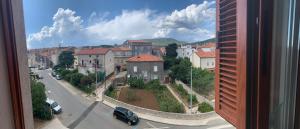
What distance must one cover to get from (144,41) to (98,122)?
0.51 metres

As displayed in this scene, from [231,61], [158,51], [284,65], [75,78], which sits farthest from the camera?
[158,51]

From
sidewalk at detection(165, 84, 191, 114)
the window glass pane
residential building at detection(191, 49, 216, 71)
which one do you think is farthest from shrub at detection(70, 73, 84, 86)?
the window glass pane

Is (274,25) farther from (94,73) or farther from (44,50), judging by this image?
(44,50)

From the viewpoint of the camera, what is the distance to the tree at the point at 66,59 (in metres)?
1.14

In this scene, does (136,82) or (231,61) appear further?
(136,82)

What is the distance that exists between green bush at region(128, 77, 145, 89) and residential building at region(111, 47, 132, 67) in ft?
0.30

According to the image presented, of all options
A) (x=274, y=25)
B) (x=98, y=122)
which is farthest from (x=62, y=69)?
(x=274, y=25)

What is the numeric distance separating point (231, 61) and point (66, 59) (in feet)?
2.64

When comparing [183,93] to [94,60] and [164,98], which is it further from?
[94,60]

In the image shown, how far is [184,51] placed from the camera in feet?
4.20

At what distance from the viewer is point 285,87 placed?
89 cm

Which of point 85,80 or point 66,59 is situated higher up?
point 66,59

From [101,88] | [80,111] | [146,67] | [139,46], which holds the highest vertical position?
[139,46]

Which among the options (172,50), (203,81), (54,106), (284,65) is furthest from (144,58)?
(284,65)
